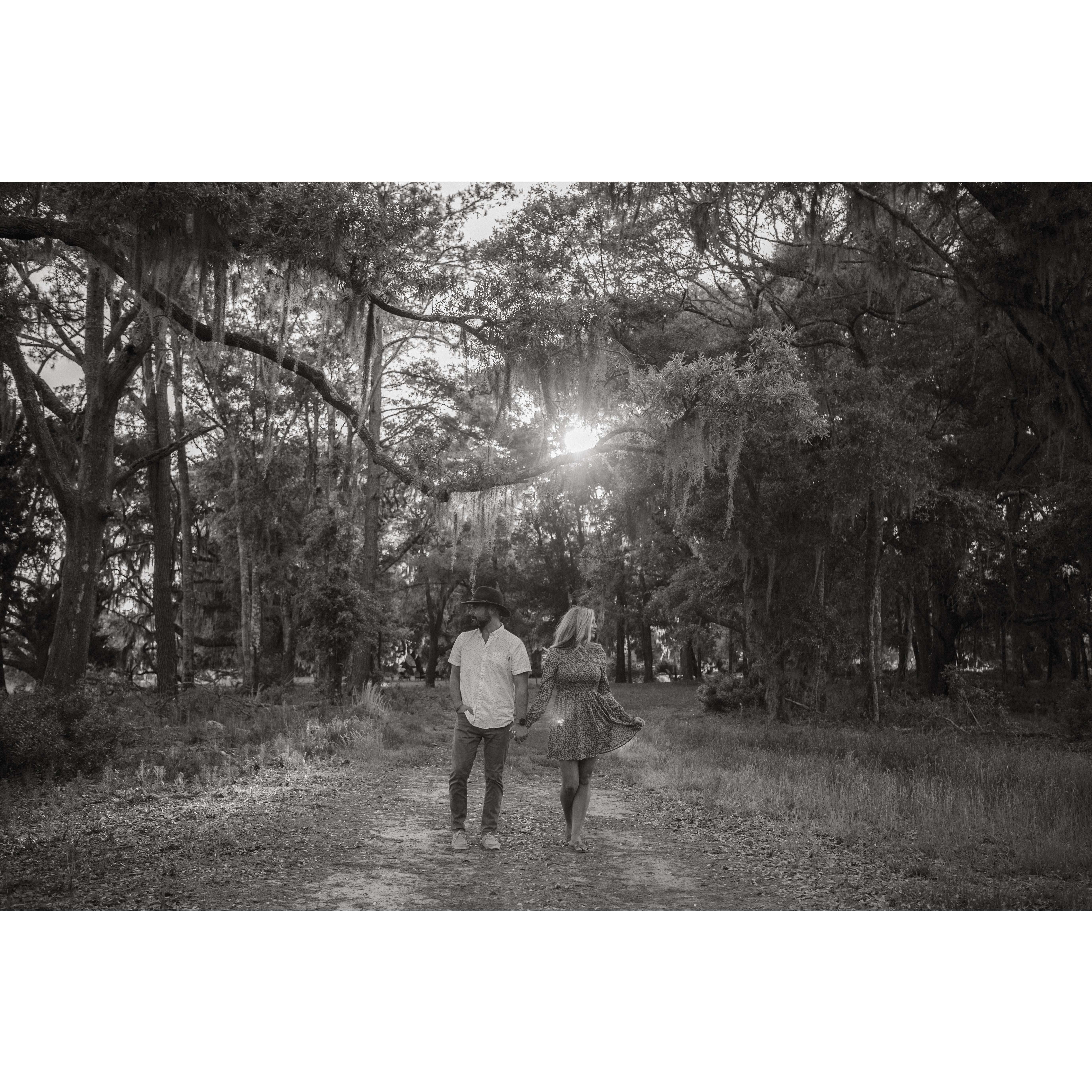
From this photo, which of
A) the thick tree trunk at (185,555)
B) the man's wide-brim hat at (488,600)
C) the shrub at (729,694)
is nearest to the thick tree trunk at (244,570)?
the thick tree trunk at (185,555)

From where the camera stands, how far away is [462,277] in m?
10.1

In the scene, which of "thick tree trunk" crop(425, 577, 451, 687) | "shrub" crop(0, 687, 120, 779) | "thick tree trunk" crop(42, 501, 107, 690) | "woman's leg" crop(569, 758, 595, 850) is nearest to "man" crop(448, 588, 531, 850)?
"woman's leg" crop(569, 758, 595, 850)

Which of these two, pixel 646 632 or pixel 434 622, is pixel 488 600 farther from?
pixel 646 632

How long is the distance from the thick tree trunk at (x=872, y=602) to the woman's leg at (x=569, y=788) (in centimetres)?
1152

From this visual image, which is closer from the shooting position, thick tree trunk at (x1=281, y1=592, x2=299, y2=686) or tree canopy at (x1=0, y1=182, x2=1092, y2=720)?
tree canopy at (x1=0, y1=182, x2=1092, y2=720)

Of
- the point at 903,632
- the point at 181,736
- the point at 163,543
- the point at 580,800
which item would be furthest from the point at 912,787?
the point at 903,632

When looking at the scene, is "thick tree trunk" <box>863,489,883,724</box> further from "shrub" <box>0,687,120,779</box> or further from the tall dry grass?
"shrub" <box>0,687,120,779</box>

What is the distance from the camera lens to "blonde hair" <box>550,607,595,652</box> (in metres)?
6.43

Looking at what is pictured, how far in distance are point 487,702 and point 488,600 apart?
76 centimetres

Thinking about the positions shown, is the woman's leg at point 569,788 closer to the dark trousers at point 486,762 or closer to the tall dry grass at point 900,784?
the dark trousers at point 486,762

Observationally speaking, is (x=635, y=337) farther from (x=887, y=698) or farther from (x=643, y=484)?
(x=887, y=698)

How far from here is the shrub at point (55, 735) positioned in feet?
28.4

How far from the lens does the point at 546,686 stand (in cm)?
644

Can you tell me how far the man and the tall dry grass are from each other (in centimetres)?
280
